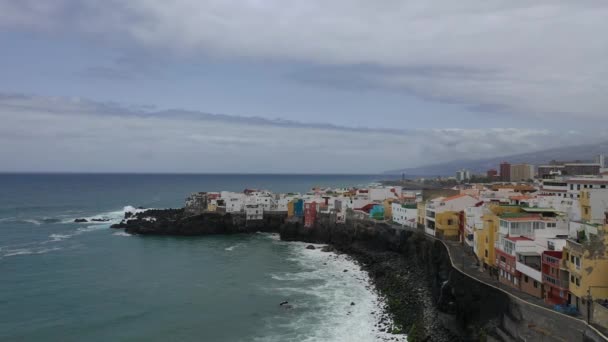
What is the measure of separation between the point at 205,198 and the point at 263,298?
41520 millimetres

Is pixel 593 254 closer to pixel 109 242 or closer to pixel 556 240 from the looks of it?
pixel 556 240

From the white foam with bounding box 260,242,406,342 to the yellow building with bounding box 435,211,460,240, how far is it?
7501mm

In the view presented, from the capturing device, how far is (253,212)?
214 feet

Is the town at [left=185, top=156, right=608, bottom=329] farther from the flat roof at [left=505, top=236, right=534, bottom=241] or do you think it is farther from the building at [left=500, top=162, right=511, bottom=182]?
the building at [left=500, top=162, right=511, bottom=182]

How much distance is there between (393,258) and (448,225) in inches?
227

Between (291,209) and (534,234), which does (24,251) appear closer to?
(291,209)

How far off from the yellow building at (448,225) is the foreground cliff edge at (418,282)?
1.65 meters

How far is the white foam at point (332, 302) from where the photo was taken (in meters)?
26.0

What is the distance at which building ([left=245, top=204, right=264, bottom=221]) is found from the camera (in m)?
64.8

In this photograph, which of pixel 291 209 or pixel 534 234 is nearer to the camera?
pixel 534 234

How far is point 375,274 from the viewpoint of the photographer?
3803 cm

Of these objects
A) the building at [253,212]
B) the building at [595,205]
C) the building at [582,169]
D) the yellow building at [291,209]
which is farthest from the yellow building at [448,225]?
the building at [582,169]

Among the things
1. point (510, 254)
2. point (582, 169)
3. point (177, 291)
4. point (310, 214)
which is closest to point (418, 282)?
point (510, 254)

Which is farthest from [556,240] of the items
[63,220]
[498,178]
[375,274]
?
[498,178]
